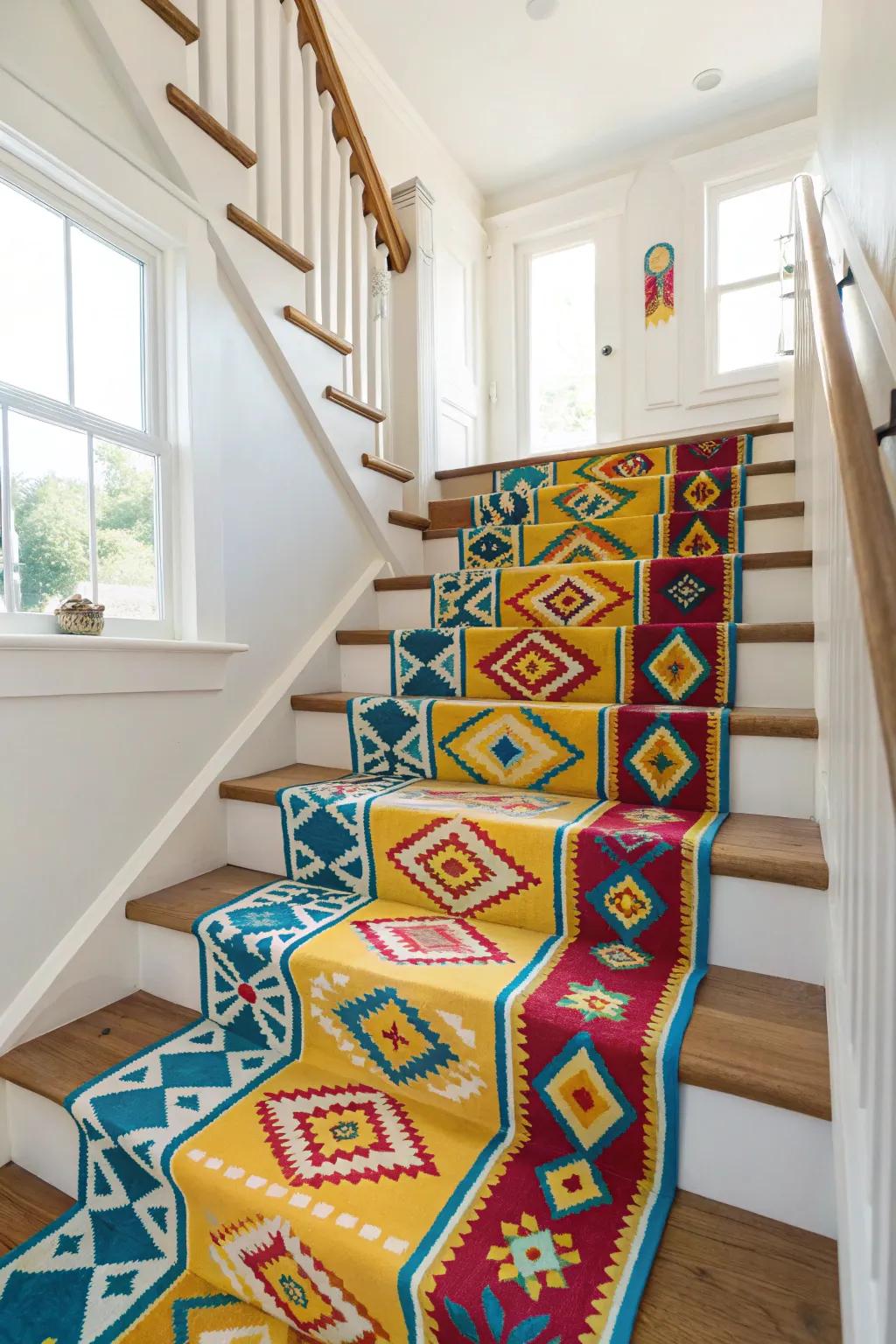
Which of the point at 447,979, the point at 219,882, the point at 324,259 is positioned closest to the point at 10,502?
the point at 219,882

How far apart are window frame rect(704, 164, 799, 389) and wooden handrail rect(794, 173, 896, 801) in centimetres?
268

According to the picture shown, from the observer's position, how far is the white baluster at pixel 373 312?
2.21 meters

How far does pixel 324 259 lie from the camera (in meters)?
1.98

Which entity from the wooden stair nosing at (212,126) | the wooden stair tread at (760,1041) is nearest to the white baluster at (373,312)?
the wooden stair nosing at (212,126)

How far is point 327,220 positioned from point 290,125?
227 mm

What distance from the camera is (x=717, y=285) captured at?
124 inches

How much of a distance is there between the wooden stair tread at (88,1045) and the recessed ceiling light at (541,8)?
11.2 ft

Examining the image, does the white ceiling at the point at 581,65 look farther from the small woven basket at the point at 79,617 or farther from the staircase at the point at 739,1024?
the small woven basket at the point at 79,617

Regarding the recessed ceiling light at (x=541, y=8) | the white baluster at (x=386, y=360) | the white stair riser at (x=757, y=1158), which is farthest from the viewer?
the recessed ceiling light at (x=541, y=8)

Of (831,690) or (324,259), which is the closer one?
(831,690)

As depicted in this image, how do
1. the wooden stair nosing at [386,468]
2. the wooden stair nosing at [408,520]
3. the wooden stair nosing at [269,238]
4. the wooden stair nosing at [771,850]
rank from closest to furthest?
the wooden stair nosing at [771,850] < the wooden stair nosing at [269,238] < the wooden stair nosing at [386,468] < the wooden stair nosing at [408,520]

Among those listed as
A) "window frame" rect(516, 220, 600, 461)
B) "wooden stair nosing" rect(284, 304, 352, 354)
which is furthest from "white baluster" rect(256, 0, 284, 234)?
"window frame" rect(516, 220, 600, 461)

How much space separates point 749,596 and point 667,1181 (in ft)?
3.83

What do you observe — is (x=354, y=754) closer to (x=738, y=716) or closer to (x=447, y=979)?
(x=447, y=979)
